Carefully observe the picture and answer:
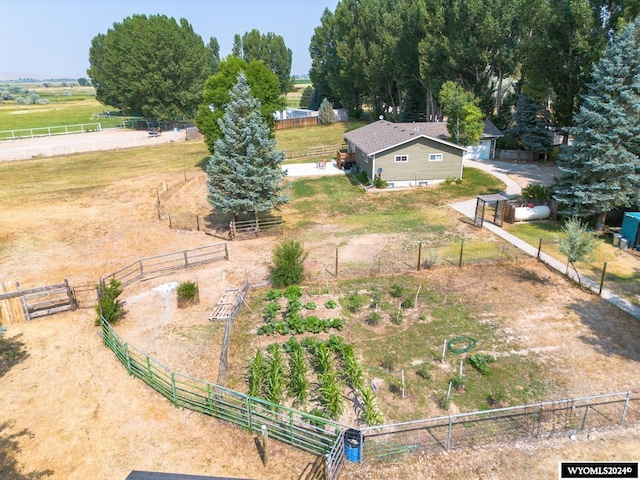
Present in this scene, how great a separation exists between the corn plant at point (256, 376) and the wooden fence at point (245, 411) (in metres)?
0.34

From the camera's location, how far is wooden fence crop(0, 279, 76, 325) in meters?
16.5

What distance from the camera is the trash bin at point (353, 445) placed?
10178mm

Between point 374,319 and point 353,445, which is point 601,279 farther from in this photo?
point 353,445

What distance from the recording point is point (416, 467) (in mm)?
10211

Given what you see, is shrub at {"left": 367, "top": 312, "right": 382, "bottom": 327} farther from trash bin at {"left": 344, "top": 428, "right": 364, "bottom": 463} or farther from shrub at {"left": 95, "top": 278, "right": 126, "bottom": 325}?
shrub at {"left": 95, "top": 278, "right": 126, "bottom": 325}

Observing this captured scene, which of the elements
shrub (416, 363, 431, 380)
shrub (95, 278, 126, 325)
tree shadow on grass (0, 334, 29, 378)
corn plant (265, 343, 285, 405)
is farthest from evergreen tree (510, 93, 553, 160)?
tree shadow on grass (0, 334, 29, 378)

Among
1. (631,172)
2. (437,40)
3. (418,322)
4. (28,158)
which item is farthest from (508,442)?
(28,158)

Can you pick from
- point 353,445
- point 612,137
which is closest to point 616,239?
point 612,137

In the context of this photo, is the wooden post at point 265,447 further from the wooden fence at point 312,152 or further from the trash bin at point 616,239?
the wooden fence at point 312,152

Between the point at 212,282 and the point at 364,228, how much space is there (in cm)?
1020

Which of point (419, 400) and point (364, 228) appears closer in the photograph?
point (419, 400)

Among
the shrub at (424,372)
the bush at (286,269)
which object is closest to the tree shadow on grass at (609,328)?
the shrub at (424,372)

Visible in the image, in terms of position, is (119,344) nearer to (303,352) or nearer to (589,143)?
(303,352)

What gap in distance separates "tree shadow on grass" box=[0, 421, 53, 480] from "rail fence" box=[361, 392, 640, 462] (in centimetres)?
769
